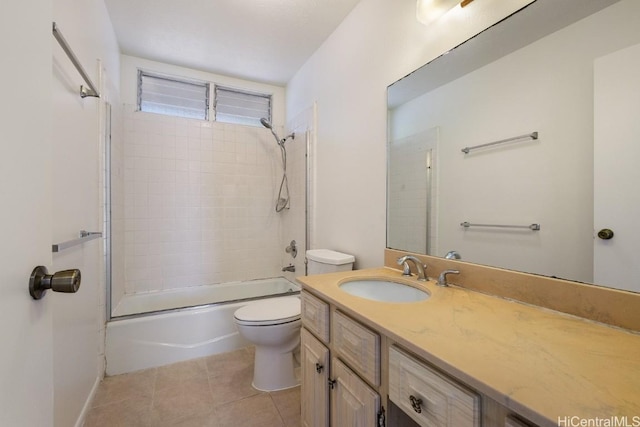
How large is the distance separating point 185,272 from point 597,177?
119 inches

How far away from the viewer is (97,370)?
1743mm

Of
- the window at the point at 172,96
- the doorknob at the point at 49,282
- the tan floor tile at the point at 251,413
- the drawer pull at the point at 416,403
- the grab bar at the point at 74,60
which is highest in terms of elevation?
the window at the point at 172,96

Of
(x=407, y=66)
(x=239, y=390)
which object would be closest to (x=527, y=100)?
(x=407, y=66)

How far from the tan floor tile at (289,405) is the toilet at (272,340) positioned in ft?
0.15

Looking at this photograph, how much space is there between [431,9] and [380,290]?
4.24 ft

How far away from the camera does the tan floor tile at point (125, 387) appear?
1.65 meters

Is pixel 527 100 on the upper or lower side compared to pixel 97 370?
upper

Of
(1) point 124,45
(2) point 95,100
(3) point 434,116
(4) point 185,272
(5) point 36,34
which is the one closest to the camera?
(5) point 36,34

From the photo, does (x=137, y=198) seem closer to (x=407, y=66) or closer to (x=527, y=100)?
(x=407, y=66)

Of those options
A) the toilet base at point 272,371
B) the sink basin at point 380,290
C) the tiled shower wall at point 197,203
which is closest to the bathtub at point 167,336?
the tiled shower wall at point 197,203

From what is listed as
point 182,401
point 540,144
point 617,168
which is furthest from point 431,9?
point 182,401

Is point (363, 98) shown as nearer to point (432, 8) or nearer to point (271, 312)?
point (432, 8)

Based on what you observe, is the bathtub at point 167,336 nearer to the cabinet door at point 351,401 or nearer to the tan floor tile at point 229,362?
the tan floor tile at point 229,362

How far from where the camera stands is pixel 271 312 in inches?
70.5
